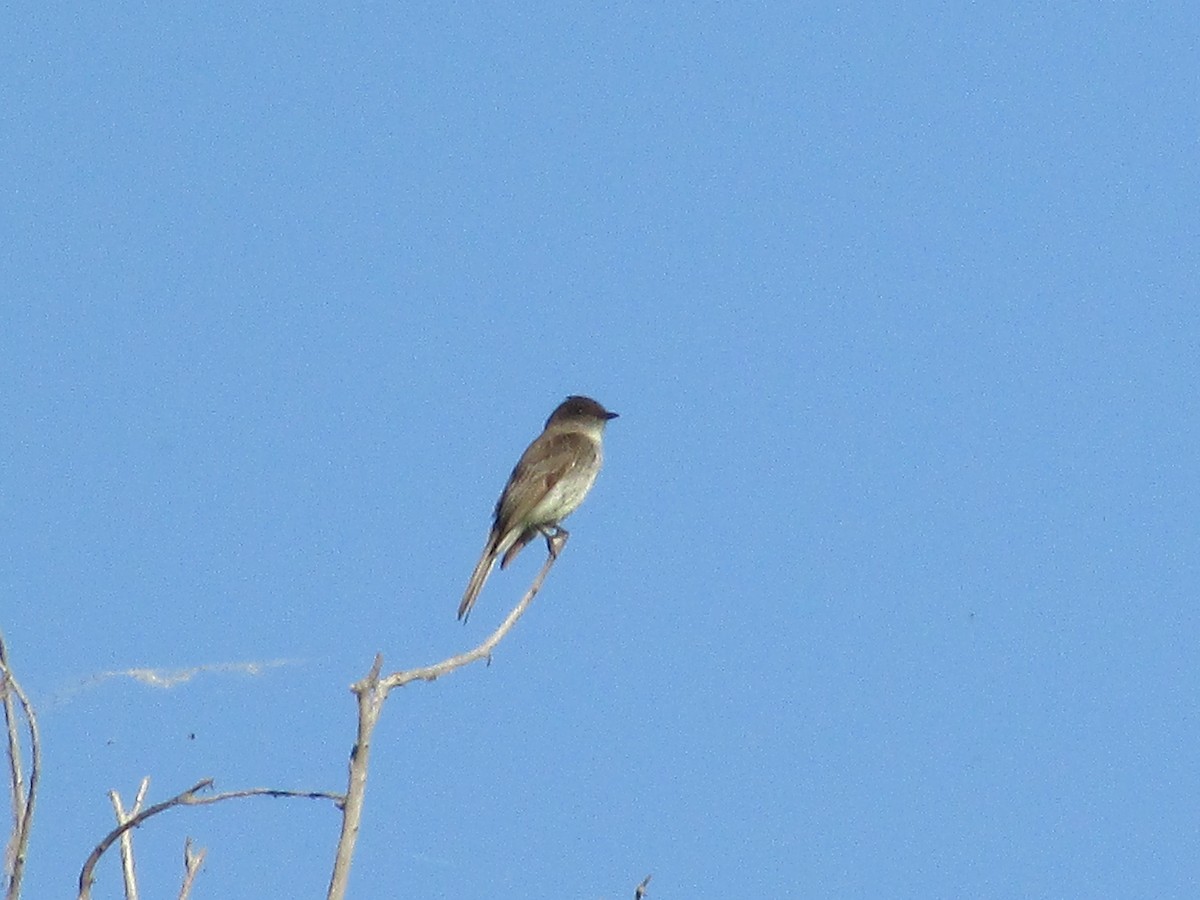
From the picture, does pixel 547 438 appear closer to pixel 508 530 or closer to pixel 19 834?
pixel 508 530

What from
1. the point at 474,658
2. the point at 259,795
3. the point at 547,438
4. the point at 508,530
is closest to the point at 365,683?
the point at 259,795

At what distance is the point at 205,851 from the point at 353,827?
1.05 m

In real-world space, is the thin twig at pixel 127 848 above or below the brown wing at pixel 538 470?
below

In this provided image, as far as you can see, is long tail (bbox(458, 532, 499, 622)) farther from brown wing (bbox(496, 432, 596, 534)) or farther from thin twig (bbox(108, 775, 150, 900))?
thin twig (bbox(108, 775, 150, 900))

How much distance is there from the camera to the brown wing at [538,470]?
11.5 m

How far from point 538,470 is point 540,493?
0.29 meters

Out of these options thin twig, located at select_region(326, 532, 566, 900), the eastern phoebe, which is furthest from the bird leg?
thin twig, located at select_region(326, 532, 566, 900)

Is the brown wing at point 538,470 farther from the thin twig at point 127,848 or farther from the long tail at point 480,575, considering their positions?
the thin twig at point 127,848

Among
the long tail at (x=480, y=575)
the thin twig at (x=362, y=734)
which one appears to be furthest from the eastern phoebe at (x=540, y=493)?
the thin twig at (x=362, y=734)

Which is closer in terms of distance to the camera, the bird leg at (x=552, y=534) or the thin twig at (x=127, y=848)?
the thin twig at (x=127, y=848)

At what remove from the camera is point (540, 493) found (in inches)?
→ 457

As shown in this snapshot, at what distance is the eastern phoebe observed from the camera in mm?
11461

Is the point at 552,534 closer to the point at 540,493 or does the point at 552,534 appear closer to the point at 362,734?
the point at 540,493

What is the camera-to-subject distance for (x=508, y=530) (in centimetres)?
1149
